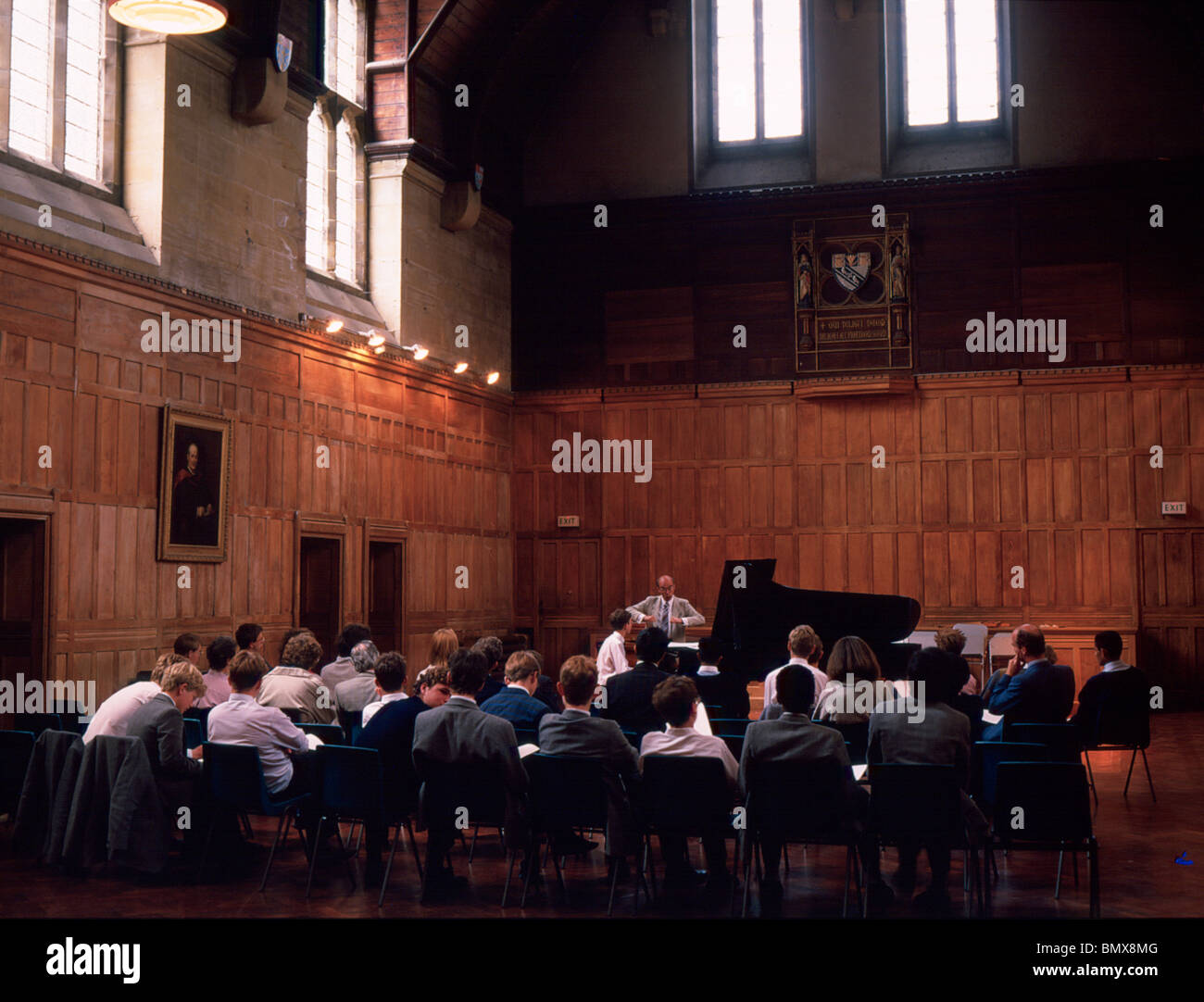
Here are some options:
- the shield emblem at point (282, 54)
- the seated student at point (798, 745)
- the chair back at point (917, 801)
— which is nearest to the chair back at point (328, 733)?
the seated student at point (798, 745)

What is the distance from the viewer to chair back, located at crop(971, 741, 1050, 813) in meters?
7.04

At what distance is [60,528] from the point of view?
10.3 metres

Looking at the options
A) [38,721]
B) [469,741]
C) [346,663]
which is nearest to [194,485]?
[346,663]

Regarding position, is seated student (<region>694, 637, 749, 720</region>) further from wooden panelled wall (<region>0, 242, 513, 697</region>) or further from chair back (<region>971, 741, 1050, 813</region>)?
wooden panelled wall (<region>0, 242, 513, 697</region>)

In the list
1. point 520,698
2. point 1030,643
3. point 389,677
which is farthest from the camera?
point 1030,643

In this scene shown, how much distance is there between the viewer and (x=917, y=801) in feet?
19.4

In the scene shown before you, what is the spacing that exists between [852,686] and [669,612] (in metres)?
7.77

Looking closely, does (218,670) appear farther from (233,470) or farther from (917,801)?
(917,801)

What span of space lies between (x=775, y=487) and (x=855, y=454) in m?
1.30

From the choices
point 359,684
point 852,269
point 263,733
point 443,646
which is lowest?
point 263,733

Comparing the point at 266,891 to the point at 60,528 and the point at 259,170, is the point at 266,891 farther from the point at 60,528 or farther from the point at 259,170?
the point at 259,170

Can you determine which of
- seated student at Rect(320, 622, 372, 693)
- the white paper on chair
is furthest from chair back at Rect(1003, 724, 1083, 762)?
seated student at Rect(320, 622, 372, 693)

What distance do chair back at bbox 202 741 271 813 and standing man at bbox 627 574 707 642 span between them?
740 centimetres
